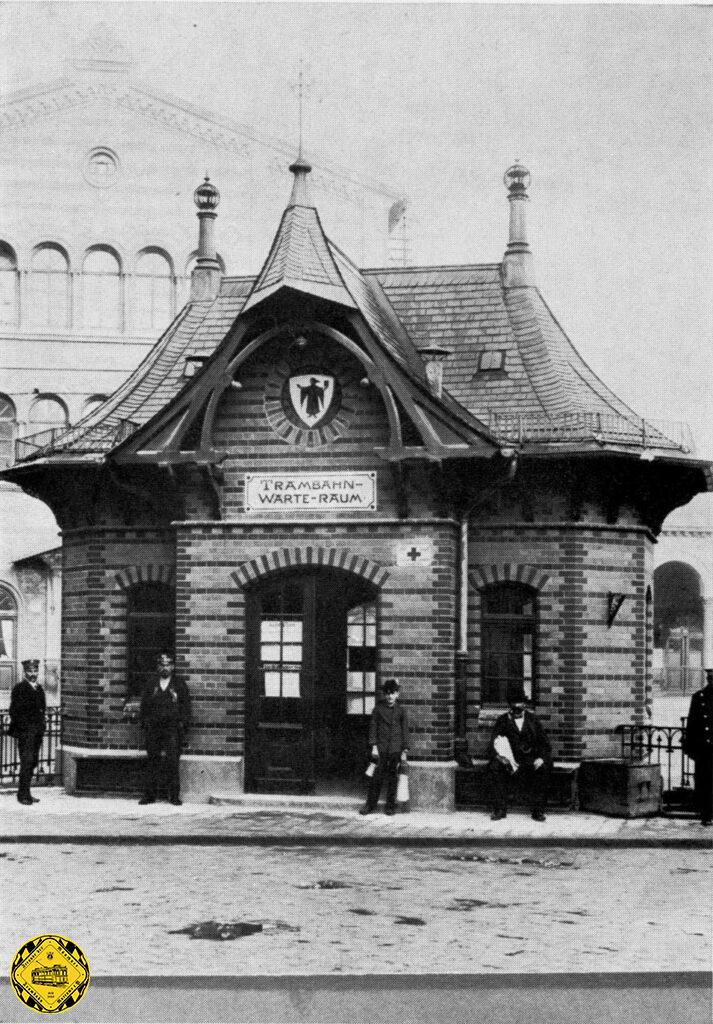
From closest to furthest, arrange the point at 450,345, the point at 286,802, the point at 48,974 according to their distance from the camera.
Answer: the point at 48,974, the point at 286,802, the point at 450,345

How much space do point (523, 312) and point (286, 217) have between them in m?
3.98

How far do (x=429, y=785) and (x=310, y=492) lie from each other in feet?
12.5

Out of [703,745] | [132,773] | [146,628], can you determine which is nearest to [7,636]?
[146,628]

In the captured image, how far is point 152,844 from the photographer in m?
14.3

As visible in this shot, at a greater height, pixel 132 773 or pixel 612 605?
pixel 612 605

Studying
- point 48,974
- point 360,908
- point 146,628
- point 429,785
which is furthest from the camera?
point 146,628

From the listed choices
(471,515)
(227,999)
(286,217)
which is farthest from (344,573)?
(227,999)

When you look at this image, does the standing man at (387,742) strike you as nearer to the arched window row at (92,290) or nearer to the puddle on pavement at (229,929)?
the puddle on pavement at (229,929)

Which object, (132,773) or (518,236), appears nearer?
(132,773)

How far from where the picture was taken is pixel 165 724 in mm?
16688

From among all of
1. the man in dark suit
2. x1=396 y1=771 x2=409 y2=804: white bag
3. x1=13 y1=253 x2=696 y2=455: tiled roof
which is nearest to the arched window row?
x1=13 y1=253 x2=696 y2=455: tiled roof

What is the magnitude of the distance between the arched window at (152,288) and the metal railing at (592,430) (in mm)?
16004

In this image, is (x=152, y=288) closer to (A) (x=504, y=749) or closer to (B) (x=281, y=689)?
(B) (x=281, y=689)

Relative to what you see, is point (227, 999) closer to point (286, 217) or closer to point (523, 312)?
point (286, 217)
